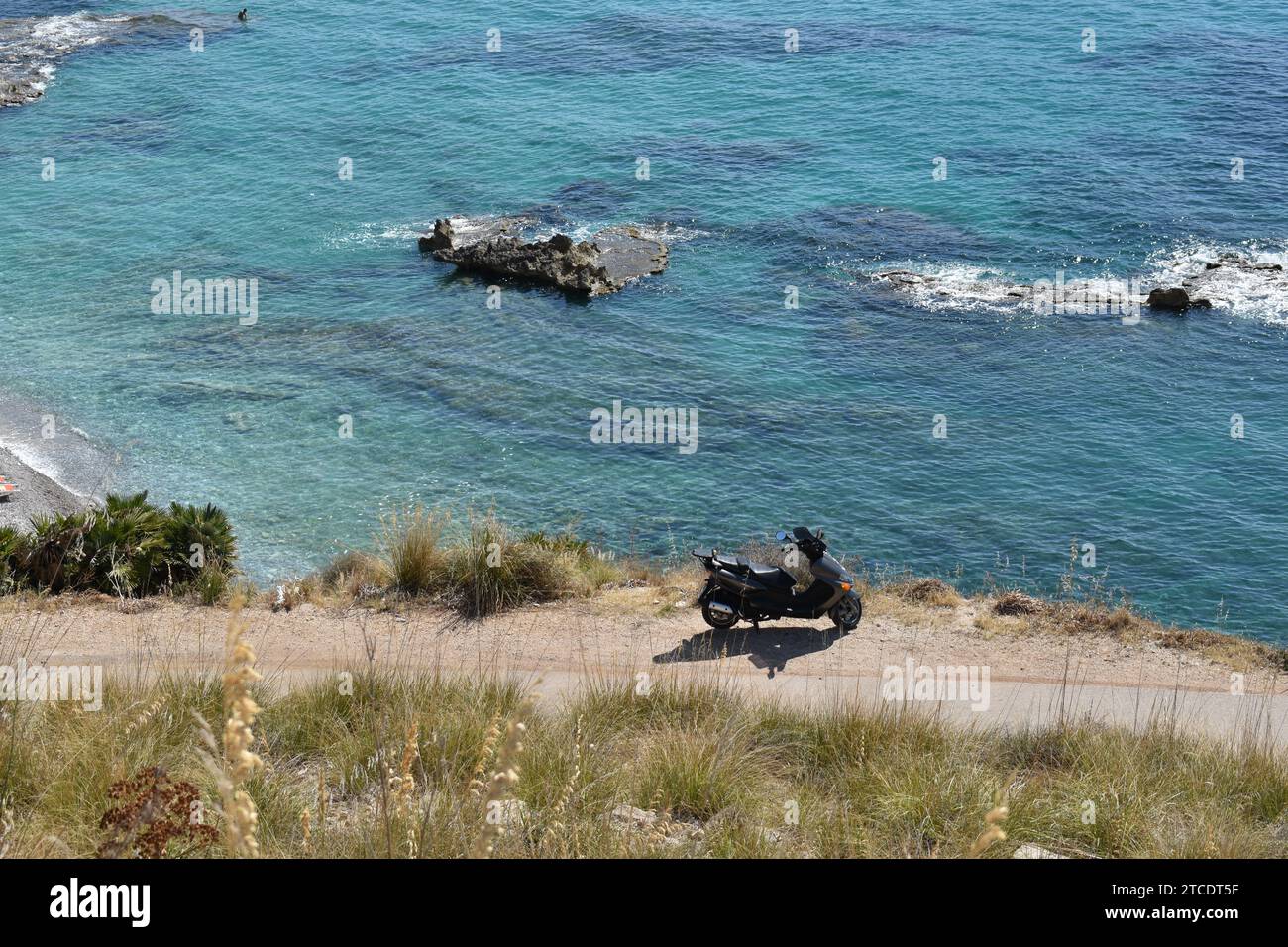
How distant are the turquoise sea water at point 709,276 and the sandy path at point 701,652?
5.73 m

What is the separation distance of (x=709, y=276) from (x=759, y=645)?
21216 mm

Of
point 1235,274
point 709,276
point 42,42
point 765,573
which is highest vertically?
point 42,42

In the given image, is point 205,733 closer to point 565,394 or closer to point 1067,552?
point 1067,552

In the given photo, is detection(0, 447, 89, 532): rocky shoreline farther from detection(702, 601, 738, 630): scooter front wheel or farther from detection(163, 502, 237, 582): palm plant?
detection(702, 601, 738, 630): scooter front wheel

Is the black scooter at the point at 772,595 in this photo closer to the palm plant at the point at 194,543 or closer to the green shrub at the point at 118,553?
the green shrub at the point at 118,553

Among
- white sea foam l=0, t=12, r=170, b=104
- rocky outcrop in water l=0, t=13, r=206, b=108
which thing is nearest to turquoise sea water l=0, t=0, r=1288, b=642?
rocky outcrop in water l=0, t=13, r=206, b=108

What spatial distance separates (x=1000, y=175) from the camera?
40.5 metres

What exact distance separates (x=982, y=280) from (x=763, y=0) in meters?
33.8

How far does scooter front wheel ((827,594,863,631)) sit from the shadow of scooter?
130 millimetres

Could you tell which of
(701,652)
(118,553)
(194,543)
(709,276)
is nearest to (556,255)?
(709,276)

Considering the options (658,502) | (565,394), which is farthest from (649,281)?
(658,502)

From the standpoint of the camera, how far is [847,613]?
14789 millimetres

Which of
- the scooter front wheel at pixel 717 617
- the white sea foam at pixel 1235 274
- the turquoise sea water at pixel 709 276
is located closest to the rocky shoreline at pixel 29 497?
the turquoise sea water at pixel 709 276

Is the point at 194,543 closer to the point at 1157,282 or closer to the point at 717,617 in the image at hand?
the point at 717,617
